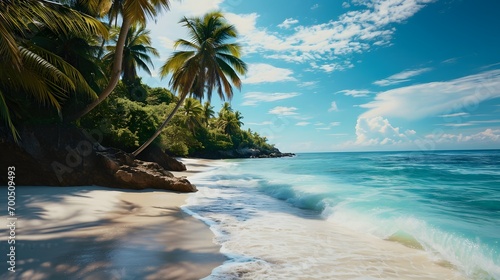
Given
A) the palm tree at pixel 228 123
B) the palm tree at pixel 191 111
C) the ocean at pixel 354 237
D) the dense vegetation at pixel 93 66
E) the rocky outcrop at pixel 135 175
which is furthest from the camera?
the palm tree at pixel 228 123

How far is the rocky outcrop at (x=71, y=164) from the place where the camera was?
866 centimetres

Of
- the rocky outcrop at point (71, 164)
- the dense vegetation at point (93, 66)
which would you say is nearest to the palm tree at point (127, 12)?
the dense vegetation at point (93, 66)

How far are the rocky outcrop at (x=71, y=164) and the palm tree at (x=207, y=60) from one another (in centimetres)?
581

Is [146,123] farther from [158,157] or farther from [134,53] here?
[134,53]

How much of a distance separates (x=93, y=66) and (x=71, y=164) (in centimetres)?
473

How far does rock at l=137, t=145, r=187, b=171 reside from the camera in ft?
56.4

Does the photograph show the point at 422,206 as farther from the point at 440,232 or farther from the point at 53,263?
the point at 53,263

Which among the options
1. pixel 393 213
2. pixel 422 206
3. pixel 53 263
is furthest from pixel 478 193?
pixel 53 263

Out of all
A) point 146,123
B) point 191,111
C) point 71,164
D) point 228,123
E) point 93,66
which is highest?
point 228,123

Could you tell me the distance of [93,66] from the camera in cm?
1161

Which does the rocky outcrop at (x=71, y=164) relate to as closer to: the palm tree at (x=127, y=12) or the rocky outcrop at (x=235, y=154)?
the palm tree at (x=127, y=12)

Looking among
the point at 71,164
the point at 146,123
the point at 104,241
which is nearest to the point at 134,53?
the point at 146,123

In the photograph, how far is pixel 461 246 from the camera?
4918 mm

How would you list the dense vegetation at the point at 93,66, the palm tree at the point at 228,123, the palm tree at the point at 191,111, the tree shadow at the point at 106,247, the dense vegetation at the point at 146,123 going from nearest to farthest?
1. the tree shadow at the point at 106,247
2. the dense vegetation at the point at 93,66
3. the dense vegetation at the point at 146,123
4. the palm tree at the point at 191,111
5. the palm tree at the point at 228,123
